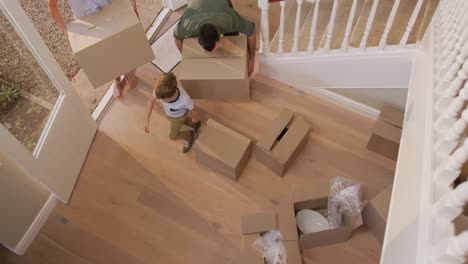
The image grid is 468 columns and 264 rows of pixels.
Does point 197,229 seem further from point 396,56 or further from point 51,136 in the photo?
point 396,56

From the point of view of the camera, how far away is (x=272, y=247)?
2115mm

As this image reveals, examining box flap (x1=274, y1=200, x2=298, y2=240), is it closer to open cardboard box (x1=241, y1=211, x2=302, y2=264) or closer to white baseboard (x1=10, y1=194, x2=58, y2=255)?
open cardboard box (x1=241, y1=211, x2=302, y2=264)

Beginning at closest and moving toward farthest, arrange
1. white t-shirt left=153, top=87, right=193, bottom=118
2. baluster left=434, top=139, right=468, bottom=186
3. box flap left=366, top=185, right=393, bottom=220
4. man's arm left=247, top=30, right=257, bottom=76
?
1. baluster left=434, top=139, right=468, bottom=186
2. box flap left=366, top=185, right=393, bottom=220
3. white t-shirt left=153, top=87, right=193, bottom=118
4. man's arm left=247, top=30, right=257, bottom=76

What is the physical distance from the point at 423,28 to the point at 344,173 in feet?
3.17

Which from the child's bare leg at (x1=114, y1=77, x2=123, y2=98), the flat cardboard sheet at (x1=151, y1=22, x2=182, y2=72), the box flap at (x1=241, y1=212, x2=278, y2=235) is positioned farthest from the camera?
the flat cardboard sheet at (x1=151, y1=22, x2=182, y2=72)

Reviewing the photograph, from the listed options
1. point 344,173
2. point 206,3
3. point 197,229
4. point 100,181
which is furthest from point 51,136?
point 344,173

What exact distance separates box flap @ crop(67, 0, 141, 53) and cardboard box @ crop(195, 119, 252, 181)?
775mm

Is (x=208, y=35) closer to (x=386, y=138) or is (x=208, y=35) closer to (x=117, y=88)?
(x=117, y=88)

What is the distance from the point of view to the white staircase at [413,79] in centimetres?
115

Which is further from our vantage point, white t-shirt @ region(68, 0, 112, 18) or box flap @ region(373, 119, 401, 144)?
box flap @ region(373, 119, 401, 144)

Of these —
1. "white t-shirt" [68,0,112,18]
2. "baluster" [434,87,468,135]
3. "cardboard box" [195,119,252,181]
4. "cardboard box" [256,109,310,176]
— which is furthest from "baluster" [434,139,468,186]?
"white t-shirt" [68,0,112,18]

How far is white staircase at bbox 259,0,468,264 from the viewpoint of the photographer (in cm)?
115

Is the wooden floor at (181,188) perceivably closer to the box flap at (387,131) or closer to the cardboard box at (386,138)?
the cardboard box at (386,138)

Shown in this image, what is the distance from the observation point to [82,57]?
2193 millimetres
